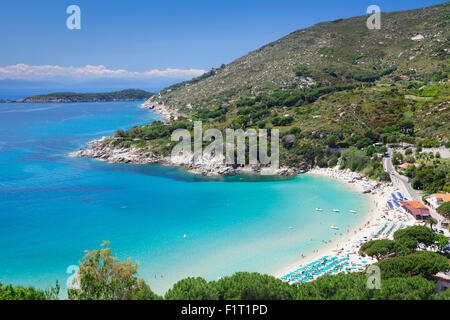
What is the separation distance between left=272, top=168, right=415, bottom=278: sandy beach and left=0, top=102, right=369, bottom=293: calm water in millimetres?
936

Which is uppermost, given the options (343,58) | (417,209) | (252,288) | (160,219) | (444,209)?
(343,58)

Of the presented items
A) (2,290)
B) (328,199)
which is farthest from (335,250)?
(2,290)

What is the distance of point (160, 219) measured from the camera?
32.8 metres

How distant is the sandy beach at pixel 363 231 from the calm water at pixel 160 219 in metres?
0.94

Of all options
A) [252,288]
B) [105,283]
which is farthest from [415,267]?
[105,283]

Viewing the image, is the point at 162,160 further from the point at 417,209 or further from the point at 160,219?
the point at 417,209

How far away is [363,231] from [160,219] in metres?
21.2

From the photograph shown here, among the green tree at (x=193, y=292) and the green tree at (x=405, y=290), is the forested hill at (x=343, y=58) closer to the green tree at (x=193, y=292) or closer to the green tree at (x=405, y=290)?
the green tree at (x=405, y=290)

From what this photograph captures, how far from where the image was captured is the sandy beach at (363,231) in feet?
74.2

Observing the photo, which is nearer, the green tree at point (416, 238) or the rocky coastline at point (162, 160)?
the green tree at point (416, 238)

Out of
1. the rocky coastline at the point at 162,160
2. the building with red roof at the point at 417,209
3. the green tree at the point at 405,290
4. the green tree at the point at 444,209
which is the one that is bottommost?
the building with red roof at the point at 417,209

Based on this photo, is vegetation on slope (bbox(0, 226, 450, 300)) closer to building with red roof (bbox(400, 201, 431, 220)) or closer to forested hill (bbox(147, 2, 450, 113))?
building with red roof (bbox(400, 201, 431, 220))

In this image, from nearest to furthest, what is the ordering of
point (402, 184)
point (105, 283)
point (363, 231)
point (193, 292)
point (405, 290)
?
point (405, 290)
point (193, 292)
point (105, 283)
point (363, 231)
point (402, 184)

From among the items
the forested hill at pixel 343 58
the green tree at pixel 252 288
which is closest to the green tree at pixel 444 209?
the green tree at pixel 252 288
